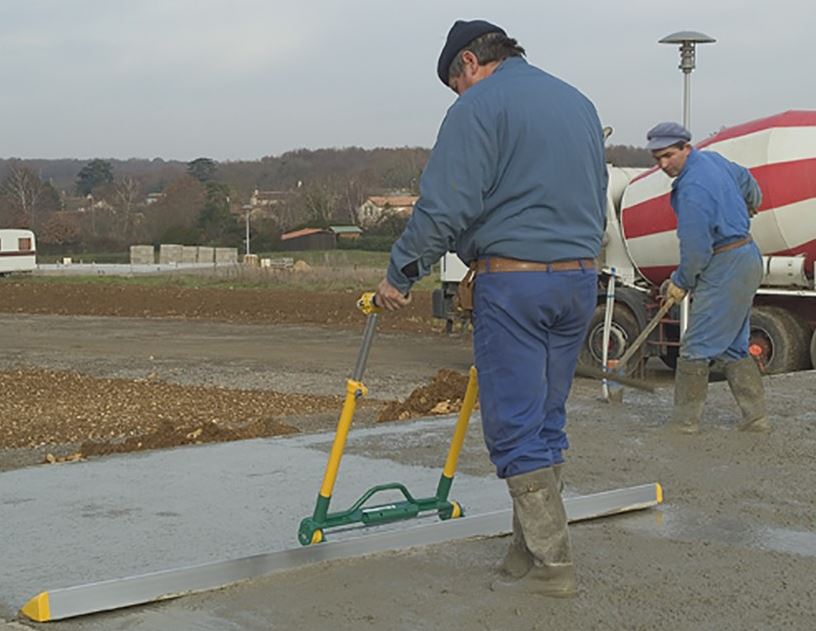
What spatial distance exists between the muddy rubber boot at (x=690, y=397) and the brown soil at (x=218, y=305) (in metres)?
16.1

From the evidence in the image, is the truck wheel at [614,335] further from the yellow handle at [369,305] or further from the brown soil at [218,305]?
the yellow handle at [369,305]

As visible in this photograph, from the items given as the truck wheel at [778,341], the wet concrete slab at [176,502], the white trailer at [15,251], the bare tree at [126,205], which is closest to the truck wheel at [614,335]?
the truck wheel at [778,341]

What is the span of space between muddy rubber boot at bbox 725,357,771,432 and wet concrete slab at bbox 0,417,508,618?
1981mm

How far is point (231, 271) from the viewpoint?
155ft

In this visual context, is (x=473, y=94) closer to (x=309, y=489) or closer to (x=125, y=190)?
(x=309, y=489)

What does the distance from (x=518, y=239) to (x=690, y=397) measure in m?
3.99

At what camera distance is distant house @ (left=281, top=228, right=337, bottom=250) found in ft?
255

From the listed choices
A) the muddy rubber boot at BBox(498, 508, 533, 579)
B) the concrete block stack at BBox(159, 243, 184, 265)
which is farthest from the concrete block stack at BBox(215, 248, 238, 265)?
the muddy rubber boot at BBox(498, 508, 533, 579)

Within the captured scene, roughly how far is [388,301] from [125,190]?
11078 centimetres

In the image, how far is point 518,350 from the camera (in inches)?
179

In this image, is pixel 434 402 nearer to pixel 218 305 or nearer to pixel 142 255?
pixel 218 305

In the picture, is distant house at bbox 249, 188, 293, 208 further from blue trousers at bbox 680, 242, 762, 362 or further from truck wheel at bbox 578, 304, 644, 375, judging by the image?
blue trousers at bbox 680, 242, 762, 362

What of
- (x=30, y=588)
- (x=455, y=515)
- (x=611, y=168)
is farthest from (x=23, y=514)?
(x=611, y=168)

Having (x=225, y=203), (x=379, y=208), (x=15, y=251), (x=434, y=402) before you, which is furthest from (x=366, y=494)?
(x=225, y=203)
